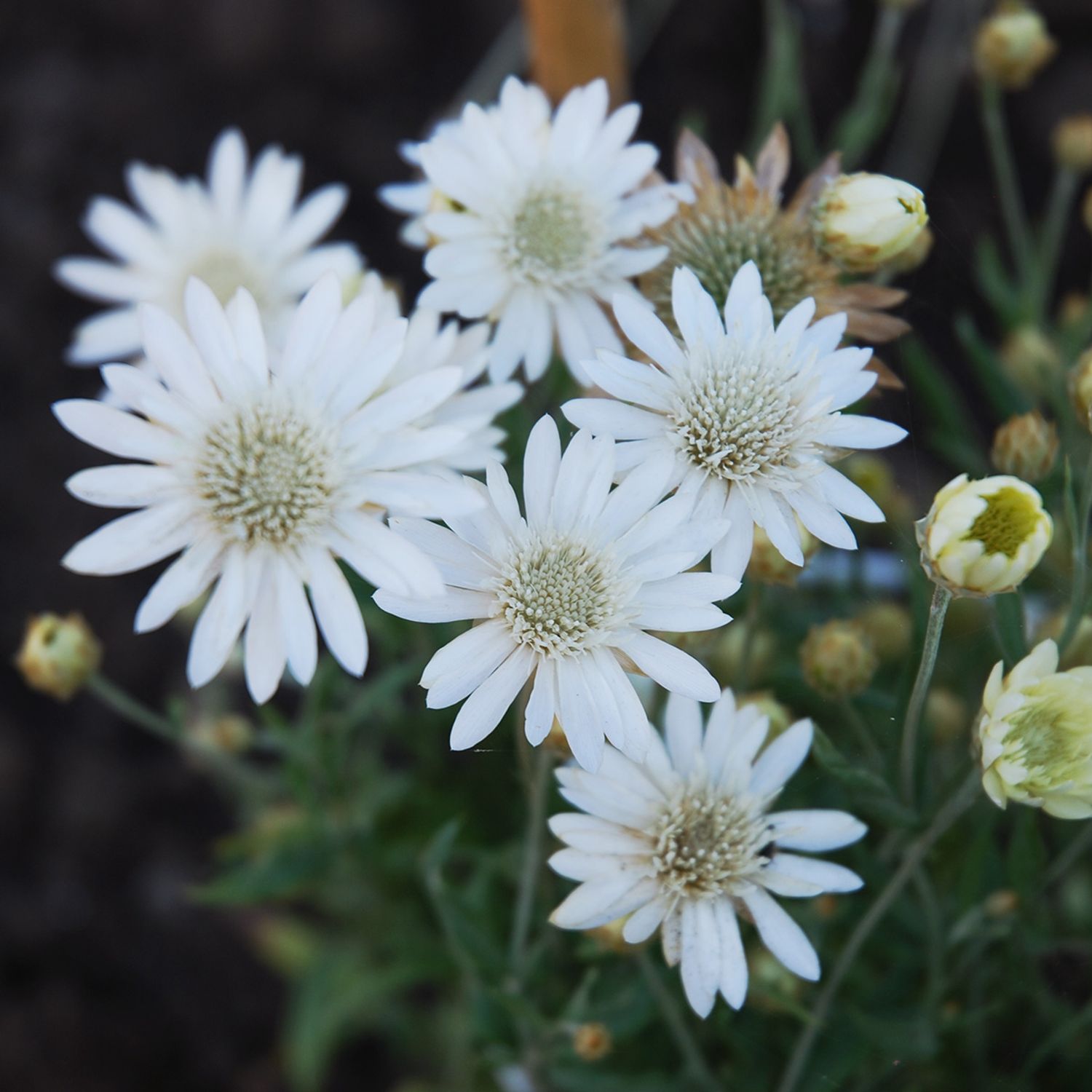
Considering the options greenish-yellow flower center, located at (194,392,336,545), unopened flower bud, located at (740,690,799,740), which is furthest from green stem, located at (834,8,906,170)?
greenish-yellow flower center, located at (194,392,336,545)

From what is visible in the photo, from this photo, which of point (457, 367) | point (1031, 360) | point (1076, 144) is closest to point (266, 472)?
point (457, 367)

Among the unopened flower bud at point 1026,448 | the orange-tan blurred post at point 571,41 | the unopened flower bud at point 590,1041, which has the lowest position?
the unopened flower bud at point 590,1041

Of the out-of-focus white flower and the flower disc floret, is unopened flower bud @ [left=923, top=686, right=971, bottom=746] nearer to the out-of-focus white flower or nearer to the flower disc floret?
the out-of-focus white flower

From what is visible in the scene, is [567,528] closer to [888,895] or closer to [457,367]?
[457,367]

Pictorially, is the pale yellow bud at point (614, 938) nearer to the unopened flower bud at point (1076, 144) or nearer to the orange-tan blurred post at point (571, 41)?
the orange-tan blurred post at point (571, 41)

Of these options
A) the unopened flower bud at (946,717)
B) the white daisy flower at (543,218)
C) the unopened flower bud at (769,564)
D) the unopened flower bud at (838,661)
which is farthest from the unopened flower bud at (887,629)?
the white daisy flower at (543,218)

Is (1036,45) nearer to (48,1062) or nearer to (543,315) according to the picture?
(543,315)
